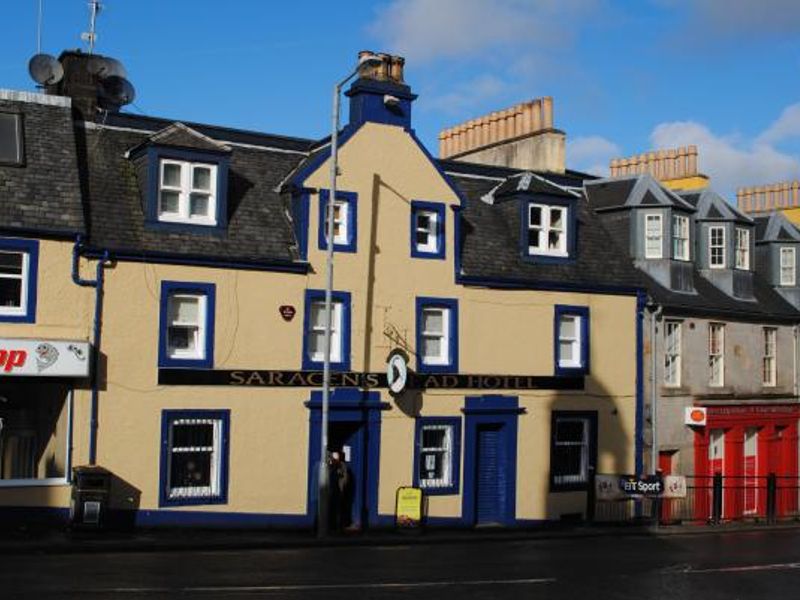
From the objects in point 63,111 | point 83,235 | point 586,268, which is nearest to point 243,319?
point 83,235

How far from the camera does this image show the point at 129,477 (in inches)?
907

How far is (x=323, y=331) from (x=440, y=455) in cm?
454

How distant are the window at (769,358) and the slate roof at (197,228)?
17146mm

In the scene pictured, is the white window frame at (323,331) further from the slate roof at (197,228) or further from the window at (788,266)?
the window at (788,266)

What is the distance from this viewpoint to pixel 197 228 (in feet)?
80.5

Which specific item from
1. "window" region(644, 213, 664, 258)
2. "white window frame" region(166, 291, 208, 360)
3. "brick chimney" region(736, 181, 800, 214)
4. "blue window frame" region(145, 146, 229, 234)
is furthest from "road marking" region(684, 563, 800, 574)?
"brick chimney" region(736, 181, 800, 214)

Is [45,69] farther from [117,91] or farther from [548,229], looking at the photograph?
[548,229]

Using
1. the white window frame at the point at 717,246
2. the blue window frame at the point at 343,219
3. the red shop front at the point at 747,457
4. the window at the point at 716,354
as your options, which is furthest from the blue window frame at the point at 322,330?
the white window frame at the point at 717,246

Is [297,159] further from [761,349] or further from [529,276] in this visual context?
[761,349]

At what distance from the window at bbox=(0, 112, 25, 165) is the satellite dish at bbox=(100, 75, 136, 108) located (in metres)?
3.33

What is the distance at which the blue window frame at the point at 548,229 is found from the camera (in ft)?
95.7

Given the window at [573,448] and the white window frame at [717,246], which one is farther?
the white window frame at [717,246]

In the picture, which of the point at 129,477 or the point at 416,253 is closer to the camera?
the point at 129,477

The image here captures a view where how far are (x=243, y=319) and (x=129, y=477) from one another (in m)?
4.27
